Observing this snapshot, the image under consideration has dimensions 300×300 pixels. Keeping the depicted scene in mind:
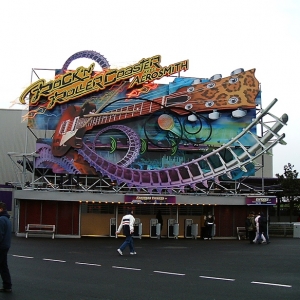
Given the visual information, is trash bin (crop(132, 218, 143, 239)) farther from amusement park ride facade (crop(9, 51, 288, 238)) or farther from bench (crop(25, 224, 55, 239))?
bench (crop(25, 224, 55, 239))

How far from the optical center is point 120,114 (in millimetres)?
35969

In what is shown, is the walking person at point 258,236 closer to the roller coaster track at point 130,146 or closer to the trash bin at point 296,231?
the trash bin at point 296,231

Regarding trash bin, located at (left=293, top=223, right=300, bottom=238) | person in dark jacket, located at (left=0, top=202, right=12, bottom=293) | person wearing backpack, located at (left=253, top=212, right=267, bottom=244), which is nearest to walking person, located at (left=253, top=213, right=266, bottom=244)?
person wearing backpack, located at (left=253, top=212, right=267, bottom=244)

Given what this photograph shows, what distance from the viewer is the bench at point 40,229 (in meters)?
33.5

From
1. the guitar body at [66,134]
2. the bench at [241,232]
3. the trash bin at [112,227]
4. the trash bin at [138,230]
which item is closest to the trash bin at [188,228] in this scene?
A: the bench at [241,232]

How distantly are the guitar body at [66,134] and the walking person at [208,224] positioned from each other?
29.0 ft

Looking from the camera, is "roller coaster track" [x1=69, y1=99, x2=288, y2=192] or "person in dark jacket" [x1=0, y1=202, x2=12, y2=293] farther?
"roller coaster track" [x1=69, y1=99, x2=288, y2=192]

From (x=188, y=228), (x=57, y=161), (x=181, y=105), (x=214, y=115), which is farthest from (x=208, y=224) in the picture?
(x=57, y=161)

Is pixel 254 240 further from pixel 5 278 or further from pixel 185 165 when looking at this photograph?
pixel 5 278

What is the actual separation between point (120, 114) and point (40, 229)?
8.45 metres

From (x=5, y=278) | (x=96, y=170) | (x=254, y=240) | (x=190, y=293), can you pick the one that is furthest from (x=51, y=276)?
(x=96, y=170)

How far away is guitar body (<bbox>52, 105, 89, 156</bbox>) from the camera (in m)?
35.2

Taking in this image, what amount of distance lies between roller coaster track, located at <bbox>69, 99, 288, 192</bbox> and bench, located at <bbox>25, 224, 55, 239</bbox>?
451 cm

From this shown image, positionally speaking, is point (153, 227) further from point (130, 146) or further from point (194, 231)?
point (130, 146)
